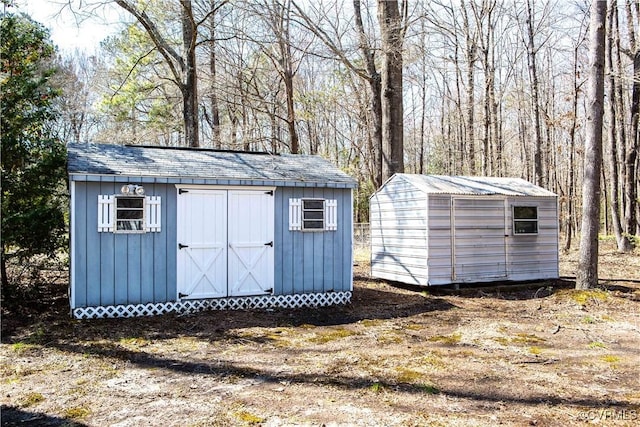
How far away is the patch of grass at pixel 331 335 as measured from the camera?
6.24 meters

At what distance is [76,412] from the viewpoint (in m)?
3.78

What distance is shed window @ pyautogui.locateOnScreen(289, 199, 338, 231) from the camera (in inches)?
332

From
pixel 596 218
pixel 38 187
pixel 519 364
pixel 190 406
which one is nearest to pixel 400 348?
pixel 519 364

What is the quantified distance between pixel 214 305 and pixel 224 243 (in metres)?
1.00

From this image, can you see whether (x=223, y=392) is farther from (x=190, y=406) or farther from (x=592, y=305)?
(x=592, y=305)

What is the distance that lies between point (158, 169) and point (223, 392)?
172 inches

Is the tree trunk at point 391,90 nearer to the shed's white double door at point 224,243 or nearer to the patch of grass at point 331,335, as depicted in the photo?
the shed's white double door at point 224,243

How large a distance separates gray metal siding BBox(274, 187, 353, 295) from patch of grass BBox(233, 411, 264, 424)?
4536 mm

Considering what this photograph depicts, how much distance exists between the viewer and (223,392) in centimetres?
427

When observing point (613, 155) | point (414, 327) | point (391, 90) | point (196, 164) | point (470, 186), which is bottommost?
point (414, 327)

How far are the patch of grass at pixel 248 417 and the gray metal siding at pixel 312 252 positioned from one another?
454 centimetres

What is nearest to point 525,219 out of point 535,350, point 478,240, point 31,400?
point 478,240

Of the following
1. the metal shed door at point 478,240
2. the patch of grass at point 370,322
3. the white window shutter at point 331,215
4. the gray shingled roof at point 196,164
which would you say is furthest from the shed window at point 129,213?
the metal shed door at point 478,240

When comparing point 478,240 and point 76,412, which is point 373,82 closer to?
point 478,240
